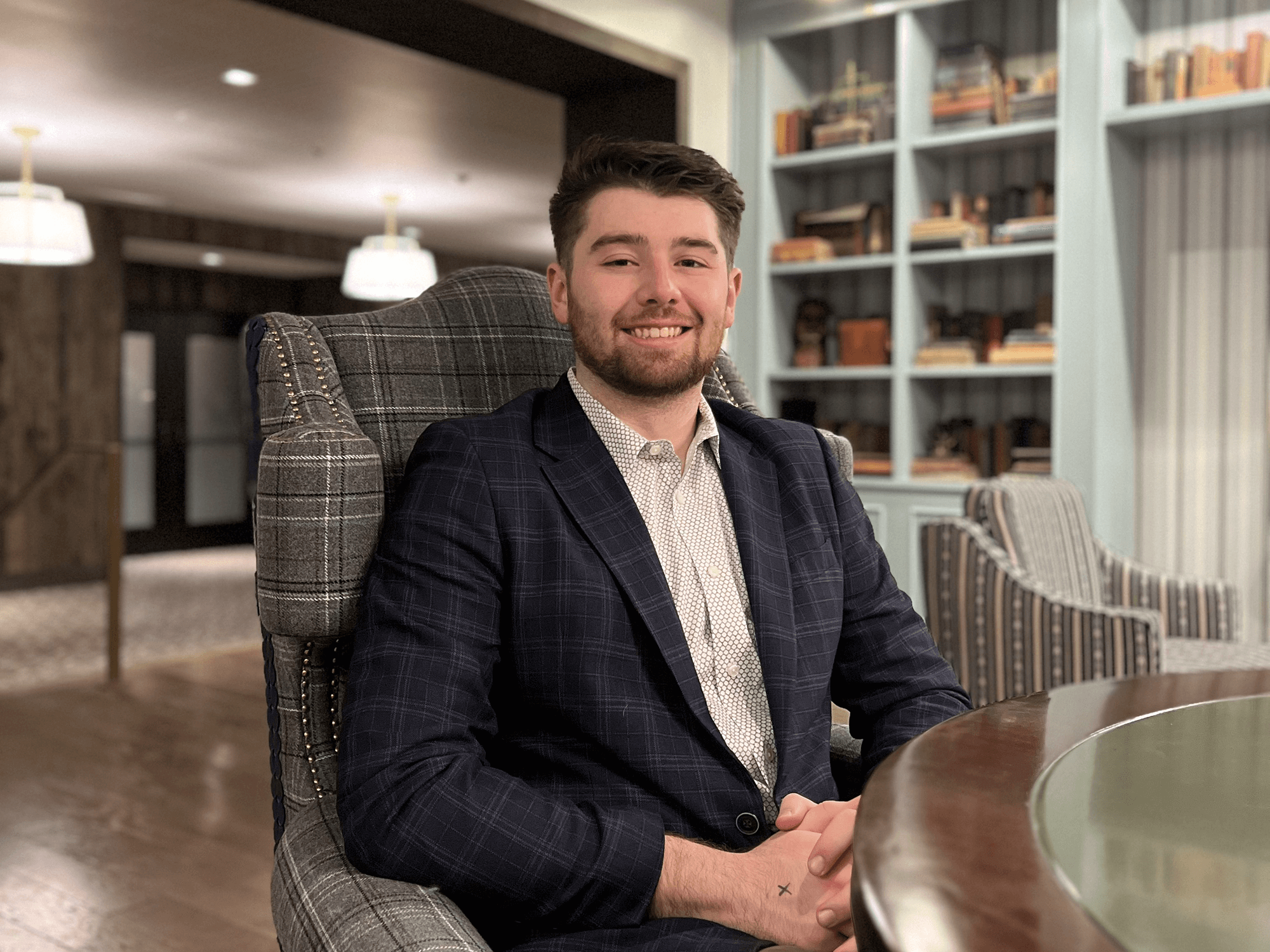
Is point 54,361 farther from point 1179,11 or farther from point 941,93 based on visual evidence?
point 1179,11

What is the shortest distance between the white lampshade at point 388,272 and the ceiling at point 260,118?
0.60 metres

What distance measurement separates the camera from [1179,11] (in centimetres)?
365

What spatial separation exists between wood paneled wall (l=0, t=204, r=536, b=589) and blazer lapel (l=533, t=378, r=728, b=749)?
6.98 meters

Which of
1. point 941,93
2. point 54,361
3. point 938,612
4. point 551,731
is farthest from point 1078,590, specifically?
point 54,361

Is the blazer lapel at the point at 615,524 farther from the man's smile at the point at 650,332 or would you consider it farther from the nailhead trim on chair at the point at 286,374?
the nailhead trim on chair at the point at 286,374

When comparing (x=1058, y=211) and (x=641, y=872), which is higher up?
(x=1058, y=211)

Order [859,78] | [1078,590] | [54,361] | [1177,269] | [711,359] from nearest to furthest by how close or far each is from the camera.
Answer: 1. [711,359]
2. [1078,590]
3. [1177,269]
4. [859,78]
5. [54,361]

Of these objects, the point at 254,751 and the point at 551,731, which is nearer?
the point at 551,731

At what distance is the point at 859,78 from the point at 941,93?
1.21 feet

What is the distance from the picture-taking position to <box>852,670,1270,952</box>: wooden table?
1.53 feet

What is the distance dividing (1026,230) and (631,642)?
307 cm

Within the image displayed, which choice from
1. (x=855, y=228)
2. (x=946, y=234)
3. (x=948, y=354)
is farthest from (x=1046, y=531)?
(x=855, y=228)

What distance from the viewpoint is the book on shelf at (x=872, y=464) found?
4.07 m

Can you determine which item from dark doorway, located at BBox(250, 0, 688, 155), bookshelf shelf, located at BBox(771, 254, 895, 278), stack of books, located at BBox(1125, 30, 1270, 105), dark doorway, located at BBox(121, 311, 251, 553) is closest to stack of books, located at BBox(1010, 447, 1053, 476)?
bookshelf shelf, located at BBox(771, 254, 895, 278)
